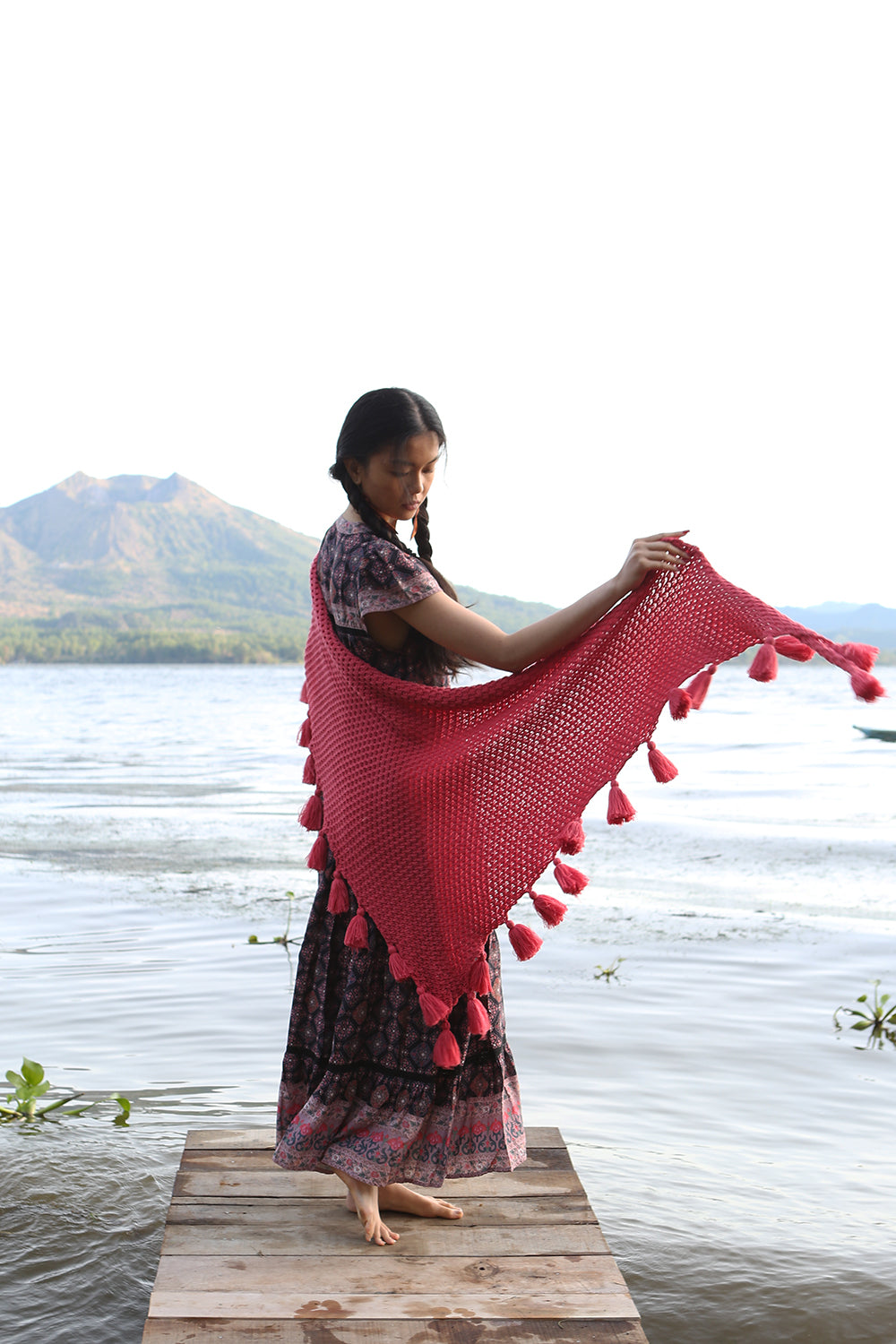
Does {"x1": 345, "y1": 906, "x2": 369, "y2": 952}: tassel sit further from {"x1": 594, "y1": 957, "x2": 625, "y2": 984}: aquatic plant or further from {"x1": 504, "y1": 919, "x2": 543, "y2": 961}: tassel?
{"x1": 594, "y1": 957, "x2": 625, "y2": 984}: aquatic plant

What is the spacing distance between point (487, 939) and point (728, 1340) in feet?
3.87

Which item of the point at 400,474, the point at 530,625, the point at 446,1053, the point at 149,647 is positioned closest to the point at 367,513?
the point at 400,474

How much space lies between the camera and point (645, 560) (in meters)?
2.58

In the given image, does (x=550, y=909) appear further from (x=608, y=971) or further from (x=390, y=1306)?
(x=608, y=971)

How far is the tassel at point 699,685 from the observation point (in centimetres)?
258

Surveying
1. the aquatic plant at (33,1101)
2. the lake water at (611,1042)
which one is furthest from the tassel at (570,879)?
the aquatic plant at (33,1101)

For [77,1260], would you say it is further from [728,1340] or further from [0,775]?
[0,775]

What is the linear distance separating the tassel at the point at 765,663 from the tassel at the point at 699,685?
15cm

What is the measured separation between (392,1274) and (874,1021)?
336 cm

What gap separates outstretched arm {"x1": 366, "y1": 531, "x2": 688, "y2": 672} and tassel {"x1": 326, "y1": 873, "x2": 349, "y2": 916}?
2.11 ft

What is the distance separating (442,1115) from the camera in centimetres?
272

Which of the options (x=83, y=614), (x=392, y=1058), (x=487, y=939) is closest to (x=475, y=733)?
(x=487, y=939)

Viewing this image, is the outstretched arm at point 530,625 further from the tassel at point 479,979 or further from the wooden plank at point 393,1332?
the wooden plank at point 393,1332

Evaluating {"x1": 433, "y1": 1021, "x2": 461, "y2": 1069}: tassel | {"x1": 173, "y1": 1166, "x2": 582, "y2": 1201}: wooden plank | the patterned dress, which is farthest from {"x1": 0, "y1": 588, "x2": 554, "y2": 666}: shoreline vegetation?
{"x1": 433, "y1": 1021, "x2": 461, "y2": 1069}: tassel
